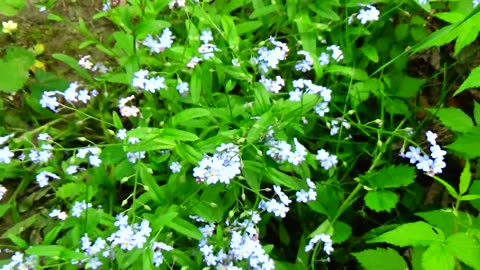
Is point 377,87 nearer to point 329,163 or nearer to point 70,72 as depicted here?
point 329,163

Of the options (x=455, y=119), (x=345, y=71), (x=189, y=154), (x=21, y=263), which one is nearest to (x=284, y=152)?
(x=189, y=154)

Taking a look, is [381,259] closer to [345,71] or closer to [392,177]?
[392,177]

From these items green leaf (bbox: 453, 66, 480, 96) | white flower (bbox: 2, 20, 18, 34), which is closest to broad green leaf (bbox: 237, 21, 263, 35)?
green leaf (bbox: 453, 66, 480, 96)

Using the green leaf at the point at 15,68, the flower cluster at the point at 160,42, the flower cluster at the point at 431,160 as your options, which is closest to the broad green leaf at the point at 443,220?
the flower cluster at the point at 431,160

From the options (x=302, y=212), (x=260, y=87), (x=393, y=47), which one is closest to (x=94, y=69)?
(x=260, y=87)

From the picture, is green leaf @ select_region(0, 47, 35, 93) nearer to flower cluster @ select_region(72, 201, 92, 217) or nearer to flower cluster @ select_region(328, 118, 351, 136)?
flower cluster @ select_region(72, 201, 92, 217)

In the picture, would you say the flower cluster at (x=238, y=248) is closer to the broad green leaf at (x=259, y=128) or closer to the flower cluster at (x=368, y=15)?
the broad green leaf at (x=259, y=128)
